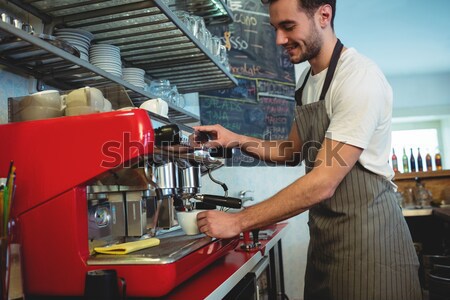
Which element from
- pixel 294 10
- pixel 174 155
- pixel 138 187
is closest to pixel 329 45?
pixel 294 10

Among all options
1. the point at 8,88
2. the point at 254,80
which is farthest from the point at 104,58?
the point at 254,80

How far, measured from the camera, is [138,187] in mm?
1118

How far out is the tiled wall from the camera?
4.52ft

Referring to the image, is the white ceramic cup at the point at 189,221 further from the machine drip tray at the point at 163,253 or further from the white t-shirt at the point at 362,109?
the white t-shirt at the point at 362,109

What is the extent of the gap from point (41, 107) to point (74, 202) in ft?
1.01

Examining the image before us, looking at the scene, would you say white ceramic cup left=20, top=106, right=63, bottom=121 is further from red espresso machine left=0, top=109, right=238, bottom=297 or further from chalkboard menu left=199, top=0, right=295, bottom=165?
chalkboard menu left=199, top=0, right=295, bottom=165

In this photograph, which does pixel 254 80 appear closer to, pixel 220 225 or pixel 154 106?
pixel 154 106

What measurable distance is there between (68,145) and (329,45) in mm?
959

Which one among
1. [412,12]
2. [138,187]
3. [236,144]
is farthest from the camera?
[412,12]

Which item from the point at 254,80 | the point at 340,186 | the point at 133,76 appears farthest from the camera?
the point at 254,80

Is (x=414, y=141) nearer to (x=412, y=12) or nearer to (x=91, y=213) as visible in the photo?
(x=412, y=12)

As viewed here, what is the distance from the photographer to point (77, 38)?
152 cm

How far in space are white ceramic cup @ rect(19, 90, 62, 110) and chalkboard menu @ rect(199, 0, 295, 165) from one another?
6.76 feet

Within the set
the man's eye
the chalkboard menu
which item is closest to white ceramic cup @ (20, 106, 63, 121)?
the man's eye
